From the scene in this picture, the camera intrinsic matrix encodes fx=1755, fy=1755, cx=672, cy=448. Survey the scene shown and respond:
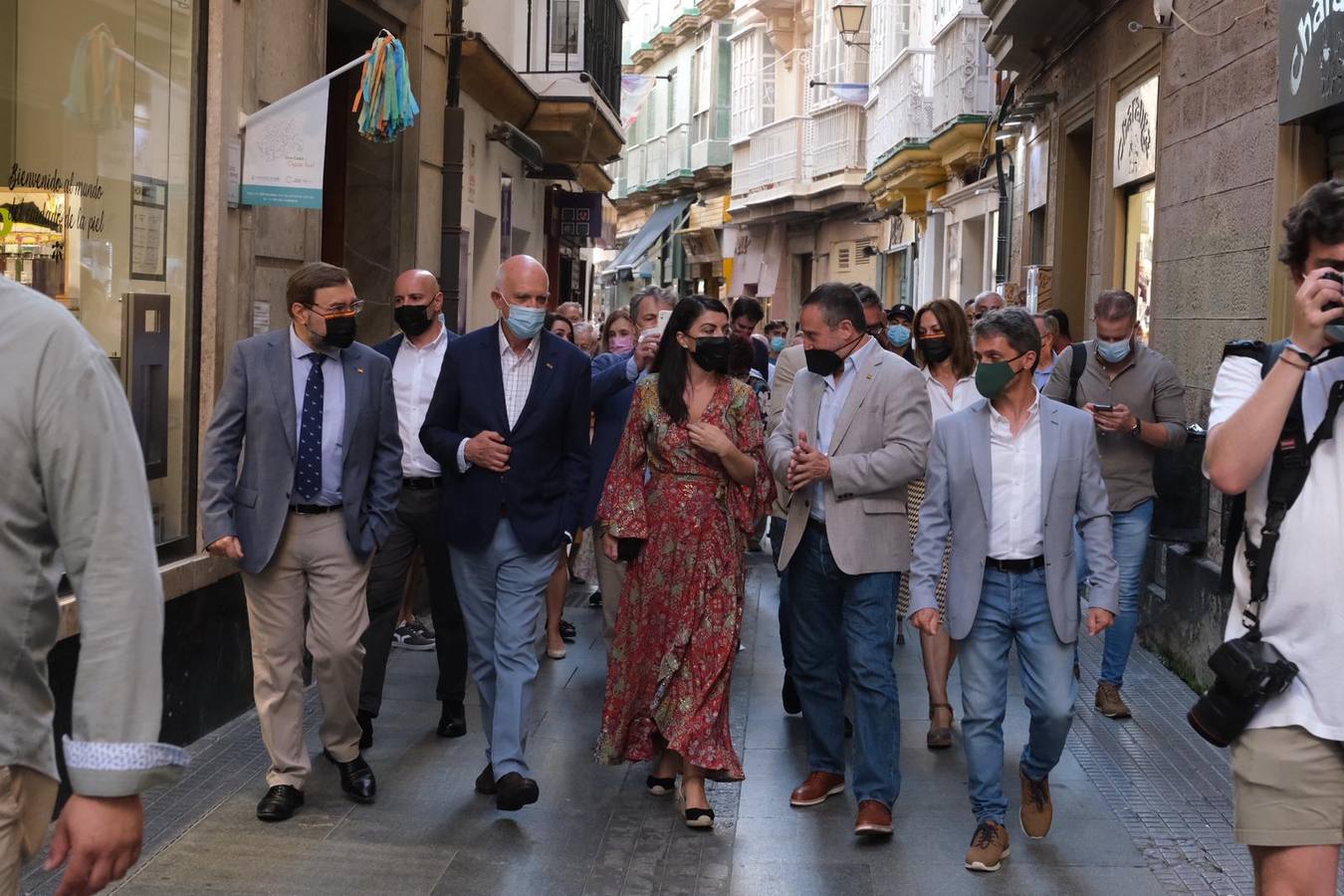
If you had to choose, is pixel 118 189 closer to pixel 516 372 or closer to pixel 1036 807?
pixel 516 372

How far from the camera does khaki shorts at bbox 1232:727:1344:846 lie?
11.6 feet

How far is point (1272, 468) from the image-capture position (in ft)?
11.9

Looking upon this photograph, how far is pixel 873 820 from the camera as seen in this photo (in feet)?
20.4

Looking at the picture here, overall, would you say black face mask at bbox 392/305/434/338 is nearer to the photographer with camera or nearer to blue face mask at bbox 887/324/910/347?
the photographer with camera

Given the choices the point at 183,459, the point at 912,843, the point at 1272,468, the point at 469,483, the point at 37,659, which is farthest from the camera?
the point at 183,459

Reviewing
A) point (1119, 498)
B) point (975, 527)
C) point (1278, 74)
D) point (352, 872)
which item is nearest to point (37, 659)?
point (352, 872)

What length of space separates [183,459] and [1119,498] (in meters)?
4.37

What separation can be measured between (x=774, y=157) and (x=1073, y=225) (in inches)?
850

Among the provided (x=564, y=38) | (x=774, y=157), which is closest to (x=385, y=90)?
(x=564, y=38)

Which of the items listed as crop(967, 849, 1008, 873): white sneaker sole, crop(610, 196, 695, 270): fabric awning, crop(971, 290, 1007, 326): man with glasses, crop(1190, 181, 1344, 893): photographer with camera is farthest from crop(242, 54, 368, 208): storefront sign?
crop(610, 196, 695, 270): fabric awning

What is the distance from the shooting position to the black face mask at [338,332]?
21.3ft

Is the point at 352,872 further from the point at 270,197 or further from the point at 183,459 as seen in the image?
the point at 270,197

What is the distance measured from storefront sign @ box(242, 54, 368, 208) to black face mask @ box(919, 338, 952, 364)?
303 centimetres

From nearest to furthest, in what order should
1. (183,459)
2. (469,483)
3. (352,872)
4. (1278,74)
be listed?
1. (352,872)
2. (469,483)
3. (183,459)
4. (1278,74)
